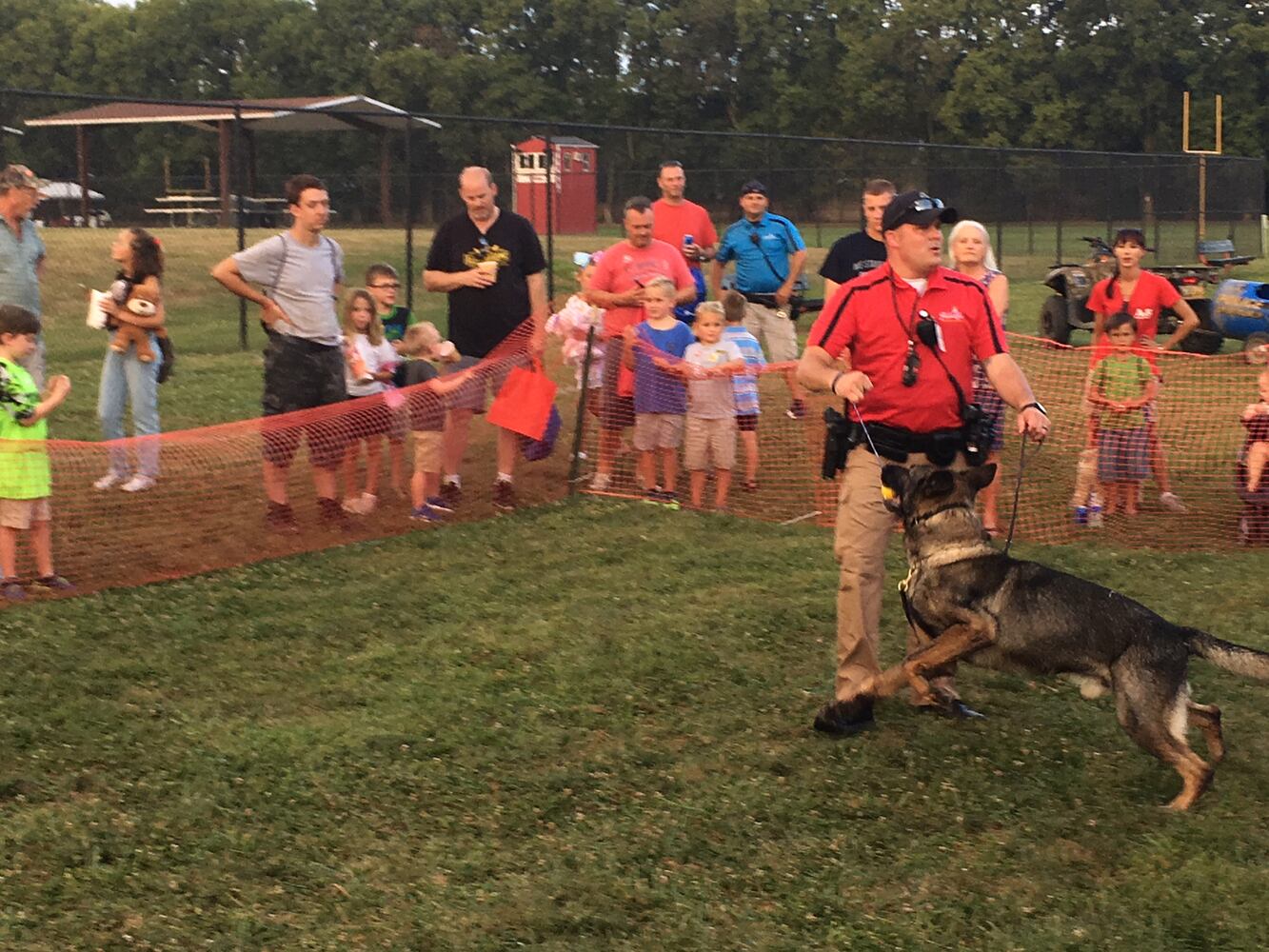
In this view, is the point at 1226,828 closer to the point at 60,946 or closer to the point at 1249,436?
the point at 60,946

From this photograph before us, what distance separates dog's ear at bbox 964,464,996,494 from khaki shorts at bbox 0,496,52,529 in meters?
4.54

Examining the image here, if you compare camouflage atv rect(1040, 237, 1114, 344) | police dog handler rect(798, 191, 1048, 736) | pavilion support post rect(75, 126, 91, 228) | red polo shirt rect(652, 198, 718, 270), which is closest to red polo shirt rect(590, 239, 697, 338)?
red polo shirt rect(652, 198, 718, 270)

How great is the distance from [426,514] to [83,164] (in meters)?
10.5

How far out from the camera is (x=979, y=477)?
5234mm

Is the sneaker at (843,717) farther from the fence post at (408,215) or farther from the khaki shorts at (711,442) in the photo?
the fence post at (408,215)

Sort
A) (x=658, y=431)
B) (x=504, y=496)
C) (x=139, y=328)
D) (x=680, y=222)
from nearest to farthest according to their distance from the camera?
(x=139, y=328)
(x=504, y=496)
(x=658, y=431)
(x=680, y=222)

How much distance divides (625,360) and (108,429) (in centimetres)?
332

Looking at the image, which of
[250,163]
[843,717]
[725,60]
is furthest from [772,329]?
[725,60]

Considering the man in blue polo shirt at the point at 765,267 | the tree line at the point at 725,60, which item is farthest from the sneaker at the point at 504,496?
the tree line at the point at 725,60

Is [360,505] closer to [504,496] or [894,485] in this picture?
[504,496]

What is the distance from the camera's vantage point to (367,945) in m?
4.11

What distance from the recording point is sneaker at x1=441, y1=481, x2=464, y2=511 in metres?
9.20

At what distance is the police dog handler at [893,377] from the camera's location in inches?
215

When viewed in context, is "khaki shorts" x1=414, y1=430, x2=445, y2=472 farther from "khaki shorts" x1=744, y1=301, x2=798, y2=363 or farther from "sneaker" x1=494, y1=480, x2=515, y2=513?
"khaki shorts" x1=744, y1=301, x2=798, y2=363
